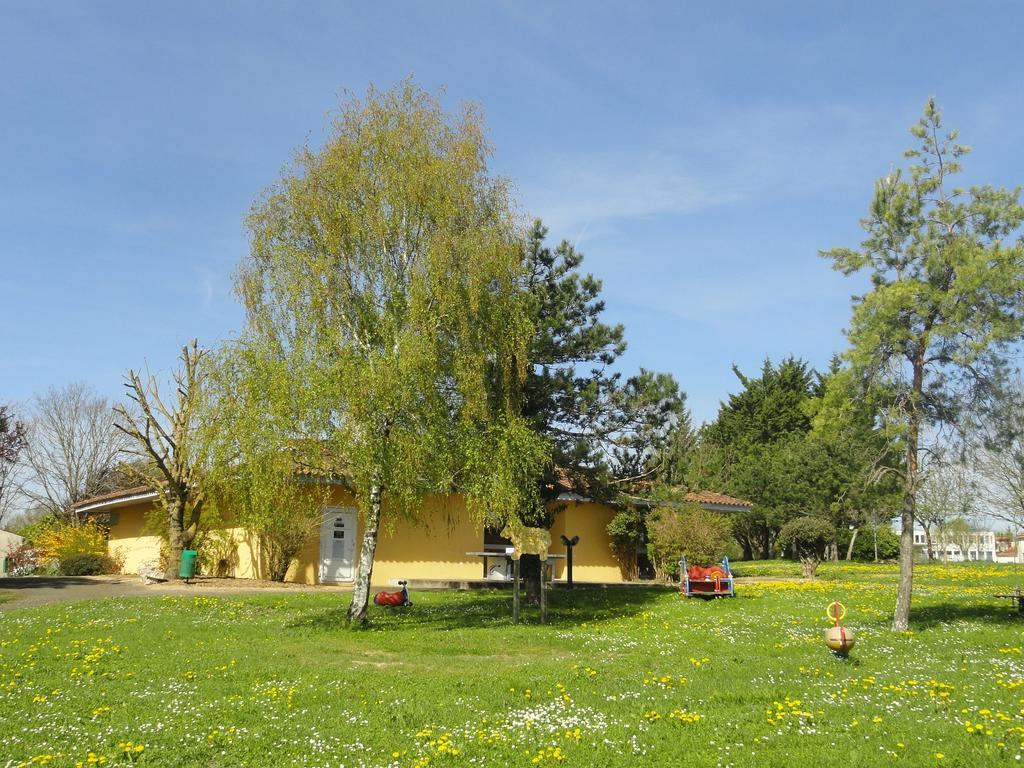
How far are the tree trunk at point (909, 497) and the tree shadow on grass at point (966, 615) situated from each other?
2.08 feet

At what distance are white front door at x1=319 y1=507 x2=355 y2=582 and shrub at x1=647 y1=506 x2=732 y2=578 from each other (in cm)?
952

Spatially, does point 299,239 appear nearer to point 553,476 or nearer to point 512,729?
point 553,476

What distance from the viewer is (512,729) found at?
7949mm

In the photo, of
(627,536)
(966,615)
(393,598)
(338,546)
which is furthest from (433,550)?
(966,615)

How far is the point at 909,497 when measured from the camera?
48.9ft

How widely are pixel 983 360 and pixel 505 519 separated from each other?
938 cm

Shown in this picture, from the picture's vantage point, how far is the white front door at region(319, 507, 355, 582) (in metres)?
25.6

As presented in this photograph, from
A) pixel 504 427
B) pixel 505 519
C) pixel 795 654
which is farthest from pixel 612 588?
pixel 795 654

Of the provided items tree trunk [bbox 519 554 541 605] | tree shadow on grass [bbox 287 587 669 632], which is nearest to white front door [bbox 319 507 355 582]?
tree shadow on grass [bbox 287 587 669 632]

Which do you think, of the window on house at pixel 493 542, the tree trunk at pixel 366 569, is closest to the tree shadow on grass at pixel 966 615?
the tree trunk at pixel 366 569

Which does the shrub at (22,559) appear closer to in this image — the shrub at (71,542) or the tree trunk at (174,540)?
the shrub at (71,542)

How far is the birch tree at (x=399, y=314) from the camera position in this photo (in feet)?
47.3

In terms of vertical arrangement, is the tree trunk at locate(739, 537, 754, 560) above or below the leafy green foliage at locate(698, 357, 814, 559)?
below

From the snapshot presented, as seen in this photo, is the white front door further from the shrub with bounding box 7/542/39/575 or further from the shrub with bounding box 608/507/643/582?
the shrub with bounding box 7/542/39/575
